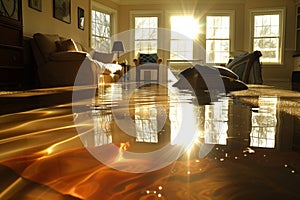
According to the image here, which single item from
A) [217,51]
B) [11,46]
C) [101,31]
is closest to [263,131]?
[11,46]

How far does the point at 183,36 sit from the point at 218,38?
39.8 inches

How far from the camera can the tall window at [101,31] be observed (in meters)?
7.91

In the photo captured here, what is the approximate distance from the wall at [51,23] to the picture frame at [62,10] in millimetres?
84

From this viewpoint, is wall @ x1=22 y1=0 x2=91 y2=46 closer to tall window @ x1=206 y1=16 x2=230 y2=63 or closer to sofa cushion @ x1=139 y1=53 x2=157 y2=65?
sofa cushion @ x1=139 y1=53 x2=157 y2=65

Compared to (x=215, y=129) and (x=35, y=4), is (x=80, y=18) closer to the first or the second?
Result: (x=35, y=4)

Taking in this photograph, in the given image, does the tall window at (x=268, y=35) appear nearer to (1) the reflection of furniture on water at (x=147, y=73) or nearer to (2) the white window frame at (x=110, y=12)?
(1) the reflection of furniture on water at (x=147, y=73)

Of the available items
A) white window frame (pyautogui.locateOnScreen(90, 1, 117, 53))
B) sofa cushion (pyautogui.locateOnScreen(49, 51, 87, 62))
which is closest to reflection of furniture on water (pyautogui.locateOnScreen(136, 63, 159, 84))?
white window frame (pyautogui.locateOnScreen(90, 1, 117, 53))

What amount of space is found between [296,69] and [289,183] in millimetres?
8512

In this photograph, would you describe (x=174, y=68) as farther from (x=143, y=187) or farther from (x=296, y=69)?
(x=143, y=187)

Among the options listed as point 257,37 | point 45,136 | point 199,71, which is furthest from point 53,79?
point 257,37

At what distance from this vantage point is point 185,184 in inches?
18.7

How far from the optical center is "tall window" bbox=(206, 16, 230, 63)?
8.52 meters

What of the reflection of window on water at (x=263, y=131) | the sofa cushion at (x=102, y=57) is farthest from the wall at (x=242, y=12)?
the reflection of window on water at (x=263, y=131)

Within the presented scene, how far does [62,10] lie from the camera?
6066 mm
